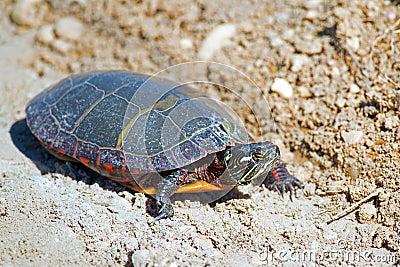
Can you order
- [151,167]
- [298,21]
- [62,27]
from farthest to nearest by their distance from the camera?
1. [62,27]
2. [298,21]
3. [151,167]

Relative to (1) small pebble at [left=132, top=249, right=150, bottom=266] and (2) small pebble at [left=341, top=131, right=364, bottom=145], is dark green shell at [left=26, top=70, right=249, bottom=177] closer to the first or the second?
(1) small pebble at [left=132, top=249, right=150, bottom=266]

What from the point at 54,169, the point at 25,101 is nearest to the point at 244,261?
the point at 54,169

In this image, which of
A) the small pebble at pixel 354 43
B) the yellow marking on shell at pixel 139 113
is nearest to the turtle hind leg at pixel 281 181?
the yellow marking on shell at pixel 139 113

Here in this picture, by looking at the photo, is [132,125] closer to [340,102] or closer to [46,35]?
[340,102]

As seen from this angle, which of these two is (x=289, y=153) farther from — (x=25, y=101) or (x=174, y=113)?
(x=25, y=101)

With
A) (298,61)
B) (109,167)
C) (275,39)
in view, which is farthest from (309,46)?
(109,167)

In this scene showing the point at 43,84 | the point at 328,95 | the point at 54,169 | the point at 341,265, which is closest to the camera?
the point at 341,265

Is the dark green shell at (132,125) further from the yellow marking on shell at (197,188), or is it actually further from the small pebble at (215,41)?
the small pebble at (215,41)
